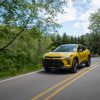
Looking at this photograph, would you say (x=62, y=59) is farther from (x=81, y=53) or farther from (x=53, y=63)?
(x=81, y=53)

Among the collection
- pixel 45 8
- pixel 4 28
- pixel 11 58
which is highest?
pixel 45 8

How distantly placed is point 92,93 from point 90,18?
75777mm

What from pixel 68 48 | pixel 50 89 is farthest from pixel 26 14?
pixel 50 89

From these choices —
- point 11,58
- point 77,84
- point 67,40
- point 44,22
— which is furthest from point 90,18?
point 77,84

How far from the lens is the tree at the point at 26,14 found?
22.2 m

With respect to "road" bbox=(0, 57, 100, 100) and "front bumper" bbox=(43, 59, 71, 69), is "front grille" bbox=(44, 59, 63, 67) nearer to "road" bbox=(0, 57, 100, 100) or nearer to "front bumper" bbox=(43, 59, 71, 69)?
"front bumper" bbox=(43, 59, 71, 69)

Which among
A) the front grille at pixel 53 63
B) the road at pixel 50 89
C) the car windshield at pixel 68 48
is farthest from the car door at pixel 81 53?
the road at pixel 50 89

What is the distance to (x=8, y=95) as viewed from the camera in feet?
36.5

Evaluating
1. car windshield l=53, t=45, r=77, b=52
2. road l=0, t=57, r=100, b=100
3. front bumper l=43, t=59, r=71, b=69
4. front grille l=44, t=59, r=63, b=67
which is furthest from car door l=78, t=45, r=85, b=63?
road l=0, t=57, r=100, b=100

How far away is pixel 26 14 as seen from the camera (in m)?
22.7

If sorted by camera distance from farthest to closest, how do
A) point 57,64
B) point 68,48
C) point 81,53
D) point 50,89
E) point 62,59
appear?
point 81,53, point 68,48, point 57,64, point 62,59, point 50,89

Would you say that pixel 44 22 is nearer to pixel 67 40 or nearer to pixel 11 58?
pixel 11 58

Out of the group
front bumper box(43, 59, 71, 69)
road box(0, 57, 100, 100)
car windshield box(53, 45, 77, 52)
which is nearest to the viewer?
road box(0, 57, 100, 100)

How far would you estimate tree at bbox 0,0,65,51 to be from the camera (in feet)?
72.7
